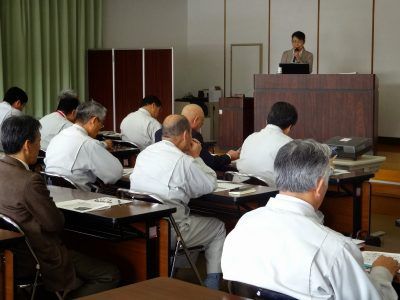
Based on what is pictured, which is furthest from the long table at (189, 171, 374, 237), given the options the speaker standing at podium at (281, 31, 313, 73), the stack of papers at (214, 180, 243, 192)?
the speaker standing at podium at (281, 31, 313, 73)

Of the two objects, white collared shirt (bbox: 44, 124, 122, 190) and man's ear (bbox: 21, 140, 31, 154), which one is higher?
man's ear (bbox: 21, 140, 31, 154)

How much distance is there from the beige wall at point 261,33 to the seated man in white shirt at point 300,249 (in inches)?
327

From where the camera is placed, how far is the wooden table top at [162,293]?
6.73ft

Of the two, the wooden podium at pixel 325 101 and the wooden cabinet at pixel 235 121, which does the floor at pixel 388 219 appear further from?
the wooden cabinet at pixel 235 121

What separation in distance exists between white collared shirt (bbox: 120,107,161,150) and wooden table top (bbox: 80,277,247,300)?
5748 millimetres

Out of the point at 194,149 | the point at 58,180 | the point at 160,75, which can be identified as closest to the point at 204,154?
the point at 194,149

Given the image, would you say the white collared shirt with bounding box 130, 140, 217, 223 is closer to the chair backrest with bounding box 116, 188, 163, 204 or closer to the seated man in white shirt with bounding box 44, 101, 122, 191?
the chair backrest with bounding box 116, 188, 163, 204

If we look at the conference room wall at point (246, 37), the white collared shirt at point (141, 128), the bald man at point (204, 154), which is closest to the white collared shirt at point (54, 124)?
the white collared shirt at point (141, 128)

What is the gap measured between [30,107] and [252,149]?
539 centimetres

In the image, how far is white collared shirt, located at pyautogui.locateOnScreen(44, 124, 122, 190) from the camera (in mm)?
4930

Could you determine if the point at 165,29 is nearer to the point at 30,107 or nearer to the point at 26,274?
the point at 30,107

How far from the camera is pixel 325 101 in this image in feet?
25.5

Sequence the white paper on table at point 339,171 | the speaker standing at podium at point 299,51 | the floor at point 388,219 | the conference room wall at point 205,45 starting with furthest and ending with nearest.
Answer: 1. the conference room wall at point 205,45
2. the speaker standing at podium at point 299,51
3. the floor at point 388,219
4. the white paper on table at point 339,171

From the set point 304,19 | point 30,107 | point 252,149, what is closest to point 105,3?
point 30,107
